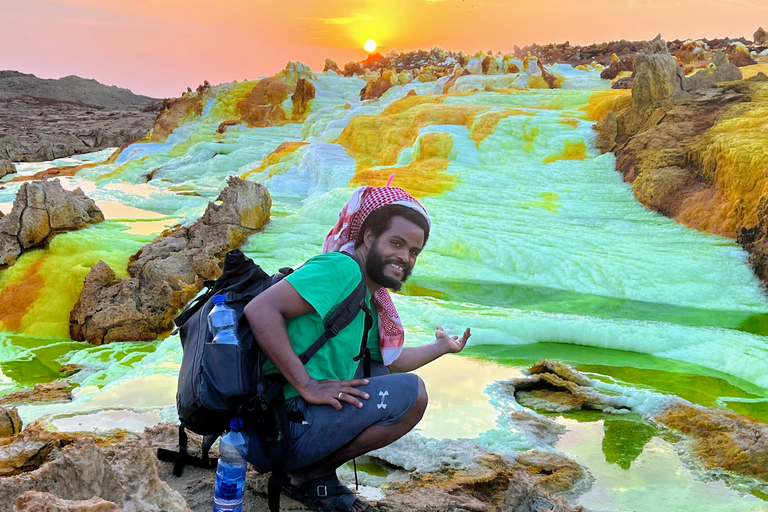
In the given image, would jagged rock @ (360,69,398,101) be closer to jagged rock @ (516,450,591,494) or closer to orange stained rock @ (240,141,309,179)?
orange stained rock @ (240,141,309,179)

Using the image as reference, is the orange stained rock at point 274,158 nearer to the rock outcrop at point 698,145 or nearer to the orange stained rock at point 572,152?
the orange stained rock at point 572,152

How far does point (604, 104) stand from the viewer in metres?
11.6

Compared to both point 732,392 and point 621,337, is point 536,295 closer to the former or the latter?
point 621,337

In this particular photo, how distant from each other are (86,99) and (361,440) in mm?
66173

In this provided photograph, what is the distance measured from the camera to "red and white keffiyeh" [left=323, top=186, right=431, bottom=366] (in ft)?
6.71

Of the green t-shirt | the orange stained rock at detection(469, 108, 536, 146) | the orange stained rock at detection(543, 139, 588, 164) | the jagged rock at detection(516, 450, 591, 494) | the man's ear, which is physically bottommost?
the jagged rock at detection(516, 450, 591, 494)

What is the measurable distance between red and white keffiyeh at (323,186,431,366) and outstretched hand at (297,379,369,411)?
12.3 inches

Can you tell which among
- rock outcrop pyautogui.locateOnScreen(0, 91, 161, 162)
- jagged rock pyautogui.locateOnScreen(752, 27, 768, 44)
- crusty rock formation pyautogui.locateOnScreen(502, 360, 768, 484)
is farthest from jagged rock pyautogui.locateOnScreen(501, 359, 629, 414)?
jagged rock pyautogui.locateOnScreen(752, 27, 768, 44)

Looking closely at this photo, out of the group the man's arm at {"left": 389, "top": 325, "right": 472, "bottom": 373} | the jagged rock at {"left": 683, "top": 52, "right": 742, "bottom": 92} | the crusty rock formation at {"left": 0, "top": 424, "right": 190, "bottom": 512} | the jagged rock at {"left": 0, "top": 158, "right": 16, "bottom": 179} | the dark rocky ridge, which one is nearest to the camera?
the crusty rock formation at {"left": 0, "top": 424, "right": 190, "bottom": 512}

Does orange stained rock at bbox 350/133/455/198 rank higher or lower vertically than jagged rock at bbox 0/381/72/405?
higher

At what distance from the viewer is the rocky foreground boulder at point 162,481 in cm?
149

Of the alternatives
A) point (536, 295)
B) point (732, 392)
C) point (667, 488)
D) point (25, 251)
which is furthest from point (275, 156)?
point (667, 488)

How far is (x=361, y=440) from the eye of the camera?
→ 6.25ft

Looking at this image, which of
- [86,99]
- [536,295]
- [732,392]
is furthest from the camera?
[86,99]
